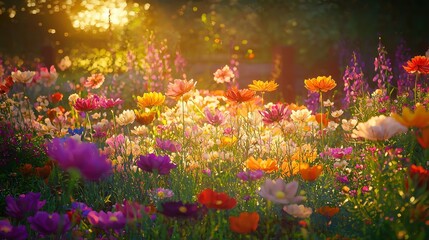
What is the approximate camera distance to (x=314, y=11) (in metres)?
14.0

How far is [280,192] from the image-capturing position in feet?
6.62

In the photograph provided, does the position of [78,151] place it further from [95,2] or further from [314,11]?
[95,2]

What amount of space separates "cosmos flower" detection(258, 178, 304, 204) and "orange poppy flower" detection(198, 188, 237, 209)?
0.45 ft

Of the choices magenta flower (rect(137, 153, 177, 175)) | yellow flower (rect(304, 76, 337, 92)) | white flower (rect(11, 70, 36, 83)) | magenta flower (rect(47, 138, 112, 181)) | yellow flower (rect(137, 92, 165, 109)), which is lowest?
magenta flower (rect(137, 153, 177, 175))

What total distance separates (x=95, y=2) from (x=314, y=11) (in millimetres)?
6420

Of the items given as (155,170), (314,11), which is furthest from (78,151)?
(314,11)

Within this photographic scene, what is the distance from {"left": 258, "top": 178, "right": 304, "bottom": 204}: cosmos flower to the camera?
2.00 metres

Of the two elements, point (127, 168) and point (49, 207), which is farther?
point (127, 168)

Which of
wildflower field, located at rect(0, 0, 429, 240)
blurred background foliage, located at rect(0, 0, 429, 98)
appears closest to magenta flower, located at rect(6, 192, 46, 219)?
wildflower field, located at rect(0, 0, 429, 240)

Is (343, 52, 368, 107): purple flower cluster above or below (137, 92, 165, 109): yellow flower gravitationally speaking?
below

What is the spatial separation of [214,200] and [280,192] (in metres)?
0.27

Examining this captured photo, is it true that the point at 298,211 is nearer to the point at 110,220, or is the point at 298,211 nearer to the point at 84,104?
the point at 110,220

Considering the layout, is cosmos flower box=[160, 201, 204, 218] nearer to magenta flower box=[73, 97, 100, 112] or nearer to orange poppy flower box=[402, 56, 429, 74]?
magenta flower box=[73, 97, 100, 112]

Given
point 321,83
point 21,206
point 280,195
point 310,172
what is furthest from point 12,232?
point 321,83
